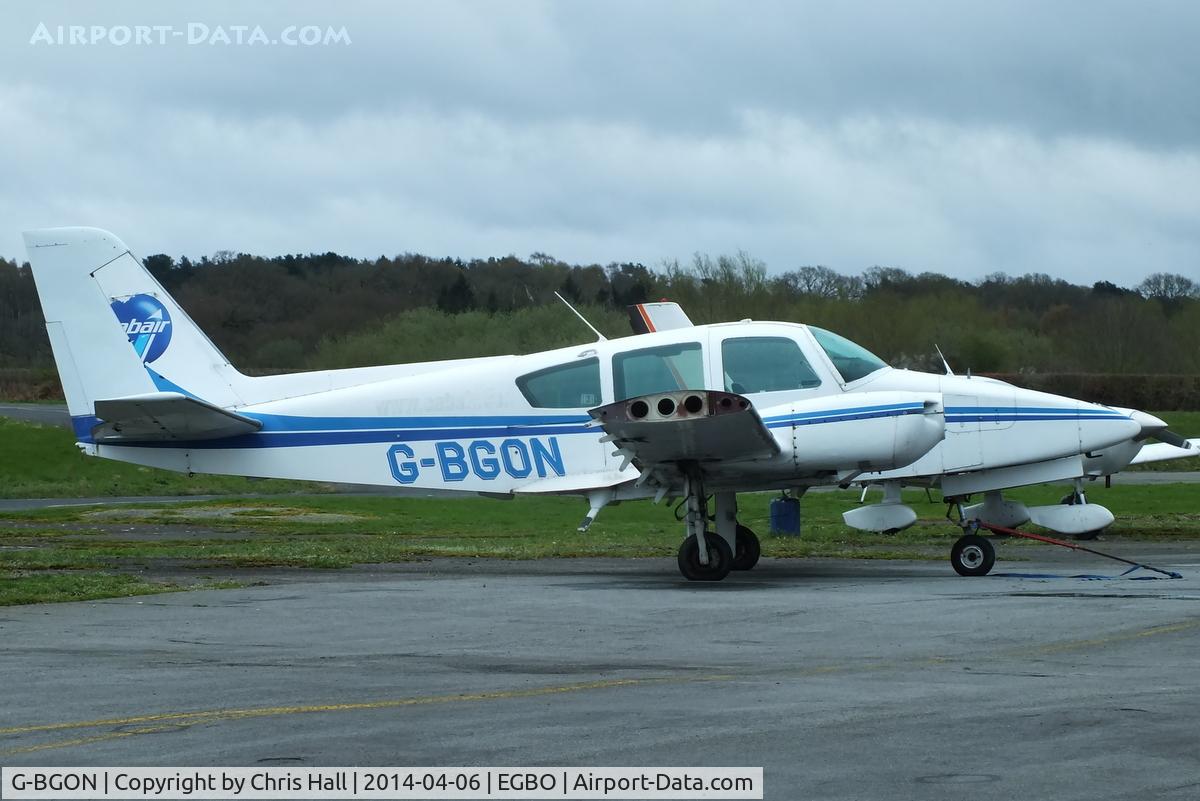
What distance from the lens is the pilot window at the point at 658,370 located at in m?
14.4

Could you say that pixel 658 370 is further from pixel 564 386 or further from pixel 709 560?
pixel 709 560

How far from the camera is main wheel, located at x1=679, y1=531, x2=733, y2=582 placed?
1412 centimetres

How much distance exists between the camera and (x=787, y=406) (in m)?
14.1

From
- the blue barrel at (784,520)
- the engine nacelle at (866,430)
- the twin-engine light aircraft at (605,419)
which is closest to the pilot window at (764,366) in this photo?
the twin-engine light aircraft at (605,419)

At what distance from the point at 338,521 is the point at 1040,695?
1920 cm

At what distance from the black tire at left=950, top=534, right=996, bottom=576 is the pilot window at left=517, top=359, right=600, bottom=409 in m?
3.83

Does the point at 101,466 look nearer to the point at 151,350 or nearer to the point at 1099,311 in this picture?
the point at 151,350

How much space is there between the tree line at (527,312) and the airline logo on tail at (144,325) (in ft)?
65.2

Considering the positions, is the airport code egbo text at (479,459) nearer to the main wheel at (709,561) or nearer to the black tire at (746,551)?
the main wheel at (709,561)

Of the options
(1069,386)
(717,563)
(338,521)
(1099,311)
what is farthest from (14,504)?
(1099,311)

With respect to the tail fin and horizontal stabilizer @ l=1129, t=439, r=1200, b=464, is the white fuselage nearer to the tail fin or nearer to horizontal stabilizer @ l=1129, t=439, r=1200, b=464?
the tail fin

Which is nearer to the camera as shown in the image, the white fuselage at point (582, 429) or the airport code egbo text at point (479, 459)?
the white fuselage at point (582, 429)

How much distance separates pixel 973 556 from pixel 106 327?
371 inches

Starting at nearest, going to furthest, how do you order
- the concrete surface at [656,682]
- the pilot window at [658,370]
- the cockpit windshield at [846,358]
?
the concrete surface at [656,682], the pilot window at [658,370], the cockpit windshield at [846,358]
